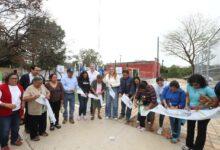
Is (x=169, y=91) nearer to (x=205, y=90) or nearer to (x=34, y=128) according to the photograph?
(x=205, y=90)

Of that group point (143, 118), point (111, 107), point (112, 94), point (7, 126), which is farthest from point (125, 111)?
point (7, 126)

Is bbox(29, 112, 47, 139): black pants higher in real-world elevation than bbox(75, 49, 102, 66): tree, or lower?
lower

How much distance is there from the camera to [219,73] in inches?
347

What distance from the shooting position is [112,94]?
9633 mm

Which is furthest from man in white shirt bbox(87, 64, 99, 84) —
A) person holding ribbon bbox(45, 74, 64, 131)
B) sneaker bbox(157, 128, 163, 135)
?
sneaker bbox(157, 128, 163, 135)

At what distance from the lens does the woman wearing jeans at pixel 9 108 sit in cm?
595

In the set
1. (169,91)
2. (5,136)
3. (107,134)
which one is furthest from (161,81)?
(5,136)

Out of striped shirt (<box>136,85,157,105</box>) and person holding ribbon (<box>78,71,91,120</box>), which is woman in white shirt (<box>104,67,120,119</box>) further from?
striped shirt (<box>136,85,157,105</box>)

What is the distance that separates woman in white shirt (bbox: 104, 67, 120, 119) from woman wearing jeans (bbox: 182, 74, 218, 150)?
11.7 feet

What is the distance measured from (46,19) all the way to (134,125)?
974 inches

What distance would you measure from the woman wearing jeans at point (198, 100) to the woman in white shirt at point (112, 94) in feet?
11.7

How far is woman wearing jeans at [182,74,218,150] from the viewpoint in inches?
234

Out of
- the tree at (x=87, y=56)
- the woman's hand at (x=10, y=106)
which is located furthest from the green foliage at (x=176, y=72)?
the woman's hand at (x=10, y=106)

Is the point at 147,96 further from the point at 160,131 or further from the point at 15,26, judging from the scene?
the point at 15,26
